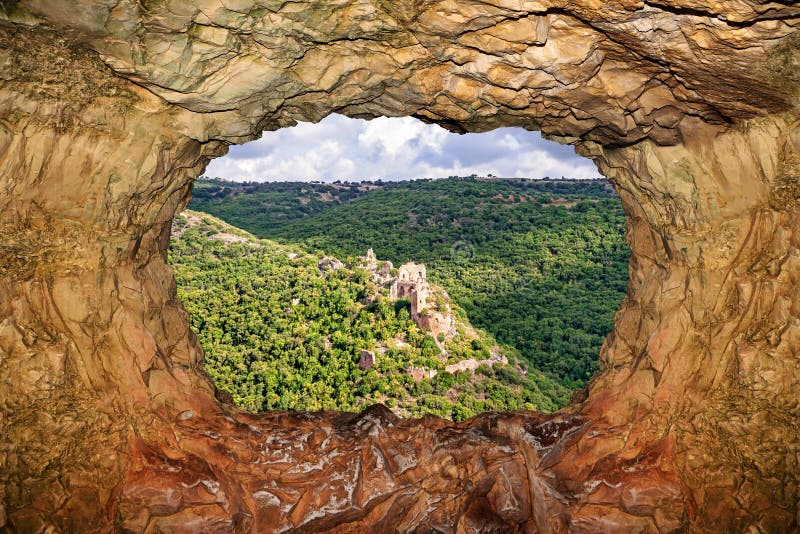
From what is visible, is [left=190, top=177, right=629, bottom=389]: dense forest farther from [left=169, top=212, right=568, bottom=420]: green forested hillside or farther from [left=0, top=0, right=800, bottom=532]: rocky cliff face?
[left=0, top=0, right=800, bottom=532]: rocky cliff face

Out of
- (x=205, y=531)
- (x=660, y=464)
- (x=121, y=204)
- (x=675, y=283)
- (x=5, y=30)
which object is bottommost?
(x=205, y=531)

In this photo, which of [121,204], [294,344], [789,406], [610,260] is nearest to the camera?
[789,406]

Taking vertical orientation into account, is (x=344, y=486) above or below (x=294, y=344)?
above

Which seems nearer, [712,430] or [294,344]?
[712,430]

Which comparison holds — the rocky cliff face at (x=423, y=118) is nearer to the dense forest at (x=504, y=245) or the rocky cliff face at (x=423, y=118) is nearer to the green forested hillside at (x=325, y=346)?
the green forested hillside at (x=325, y=346)

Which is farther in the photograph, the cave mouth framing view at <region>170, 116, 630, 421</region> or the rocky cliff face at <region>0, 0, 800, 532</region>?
the cave mouth framing view at <region>170, 116, 630, 421</region>

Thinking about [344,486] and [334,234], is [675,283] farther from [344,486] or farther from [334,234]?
[334,234]

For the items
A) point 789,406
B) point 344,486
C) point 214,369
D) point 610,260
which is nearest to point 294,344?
Answer: point 214,369

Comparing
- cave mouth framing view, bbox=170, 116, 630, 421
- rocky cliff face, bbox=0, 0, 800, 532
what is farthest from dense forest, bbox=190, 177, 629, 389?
rocky cliff face, bbox=0, 0, 800, 532
